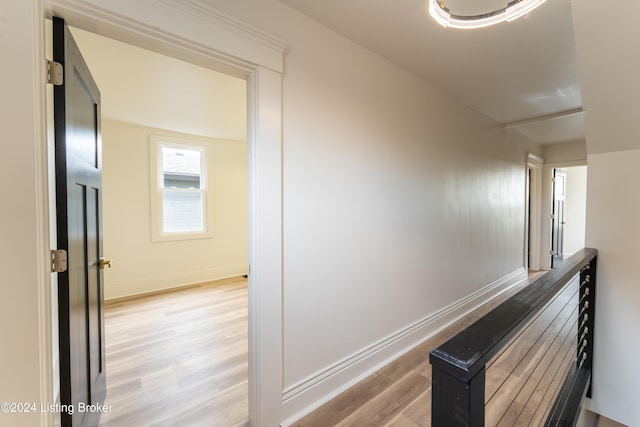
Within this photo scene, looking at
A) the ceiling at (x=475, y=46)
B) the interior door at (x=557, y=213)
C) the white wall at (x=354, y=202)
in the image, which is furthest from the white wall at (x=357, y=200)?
the interior door at (x=557, y=213)

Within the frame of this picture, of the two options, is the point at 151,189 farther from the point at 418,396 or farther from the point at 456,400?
the point at 456,400

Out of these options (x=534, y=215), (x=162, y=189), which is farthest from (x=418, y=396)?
(x=534, y=215)

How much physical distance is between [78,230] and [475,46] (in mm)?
2870

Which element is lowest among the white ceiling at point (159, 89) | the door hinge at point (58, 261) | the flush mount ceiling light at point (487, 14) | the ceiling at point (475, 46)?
the door hinge at point (58, 261)

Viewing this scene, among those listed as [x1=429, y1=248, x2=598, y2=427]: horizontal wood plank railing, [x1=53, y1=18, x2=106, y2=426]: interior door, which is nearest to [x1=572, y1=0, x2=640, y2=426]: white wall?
[x1=429, y1=248, x2=598, y2=427]: horizontal wood plank railing

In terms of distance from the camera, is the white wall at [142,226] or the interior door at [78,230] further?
the white wall at [142,226]

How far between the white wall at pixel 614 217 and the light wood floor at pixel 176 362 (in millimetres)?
2756

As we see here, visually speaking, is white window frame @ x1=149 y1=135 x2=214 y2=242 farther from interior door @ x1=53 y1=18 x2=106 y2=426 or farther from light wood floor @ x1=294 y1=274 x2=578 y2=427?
light wood floor @ x1=294 y1=274 x2=578 y2=427

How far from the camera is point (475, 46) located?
79.0 inches

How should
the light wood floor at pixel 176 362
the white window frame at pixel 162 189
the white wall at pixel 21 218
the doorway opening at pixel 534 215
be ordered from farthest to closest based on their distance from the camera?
the doorway opening at pixel 534 215
the white window frame at pixel 162 189
the light wood floor at pixel 176 362
the white wall at pixel 21 218

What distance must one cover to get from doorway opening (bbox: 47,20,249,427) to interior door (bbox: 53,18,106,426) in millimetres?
1094

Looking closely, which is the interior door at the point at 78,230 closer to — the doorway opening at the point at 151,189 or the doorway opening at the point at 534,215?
the doorway opening at the point at 151,189

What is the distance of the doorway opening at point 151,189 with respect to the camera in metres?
2.85

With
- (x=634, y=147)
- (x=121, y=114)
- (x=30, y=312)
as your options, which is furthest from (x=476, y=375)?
(x=121, y=114)
